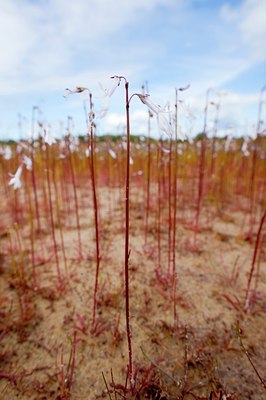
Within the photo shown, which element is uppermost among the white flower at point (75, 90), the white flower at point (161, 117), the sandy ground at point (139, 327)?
the white flower at point (75, 90)

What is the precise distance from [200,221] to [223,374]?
100 inches

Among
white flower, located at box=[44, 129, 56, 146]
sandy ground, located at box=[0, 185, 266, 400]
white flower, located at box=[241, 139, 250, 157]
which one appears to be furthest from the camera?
white flower, located at box=[241, 139, 250, 157]

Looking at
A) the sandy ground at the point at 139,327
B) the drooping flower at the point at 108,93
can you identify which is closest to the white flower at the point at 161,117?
the drooping flower at the point at 108,93

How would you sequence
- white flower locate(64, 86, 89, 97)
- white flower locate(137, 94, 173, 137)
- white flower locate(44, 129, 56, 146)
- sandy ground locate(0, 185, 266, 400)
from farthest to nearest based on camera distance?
1. white flower locate(44, 129, 56, 146)
2. sandy ground locate(0, 185, 266, 400)
3. white flower locate(64, 86, 89, 97)
4. white flower locate(137, 94, 173, 137)

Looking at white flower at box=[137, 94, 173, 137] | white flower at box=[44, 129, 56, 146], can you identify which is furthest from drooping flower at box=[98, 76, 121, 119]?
white flower at box=[44, 129, 56, 146]

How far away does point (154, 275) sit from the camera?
2.46 meters

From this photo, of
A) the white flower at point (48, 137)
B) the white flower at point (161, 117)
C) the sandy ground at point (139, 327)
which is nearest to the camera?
the white flower at point (161, 117)

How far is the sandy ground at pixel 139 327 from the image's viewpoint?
58.3 inches

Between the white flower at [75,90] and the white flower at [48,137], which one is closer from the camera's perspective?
the white flower at [75,90]

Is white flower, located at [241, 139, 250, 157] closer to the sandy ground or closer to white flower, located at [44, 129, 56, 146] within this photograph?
the sandy ground

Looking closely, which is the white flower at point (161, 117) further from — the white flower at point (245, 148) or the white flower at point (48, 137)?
the white flower at point (245, 148)

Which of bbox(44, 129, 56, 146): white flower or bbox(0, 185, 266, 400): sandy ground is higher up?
bbox(44, 129, 56, 146): white flower

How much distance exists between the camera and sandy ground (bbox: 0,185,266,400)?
1481mm

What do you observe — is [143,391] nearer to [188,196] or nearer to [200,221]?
[200,221]
